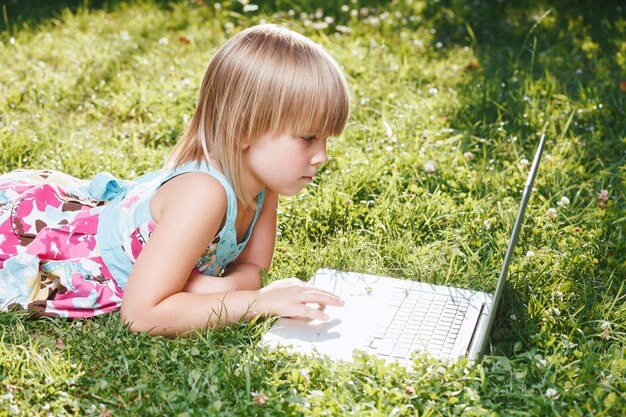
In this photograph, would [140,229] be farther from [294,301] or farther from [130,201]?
[294,301]

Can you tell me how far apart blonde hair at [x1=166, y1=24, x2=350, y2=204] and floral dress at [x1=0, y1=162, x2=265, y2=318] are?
0.10 m

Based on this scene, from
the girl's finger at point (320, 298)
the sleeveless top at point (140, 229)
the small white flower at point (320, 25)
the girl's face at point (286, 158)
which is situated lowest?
the girl's finger at point (320, 298)

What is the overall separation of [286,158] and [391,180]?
1067 millimetres

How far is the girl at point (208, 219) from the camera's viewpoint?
247cm

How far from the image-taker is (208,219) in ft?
8.13

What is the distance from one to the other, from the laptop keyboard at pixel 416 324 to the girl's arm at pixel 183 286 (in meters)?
0.17

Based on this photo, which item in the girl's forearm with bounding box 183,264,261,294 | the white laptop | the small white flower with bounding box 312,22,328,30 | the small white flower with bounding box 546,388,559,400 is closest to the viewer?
the small white flower with bounding box 546,388,559,400

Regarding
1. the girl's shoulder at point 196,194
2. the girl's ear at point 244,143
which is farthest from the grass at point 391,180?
the girl's ear at point 244,143

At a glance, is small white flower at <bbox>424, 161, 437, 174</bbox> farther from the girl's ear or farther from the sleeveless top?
the girl's ear

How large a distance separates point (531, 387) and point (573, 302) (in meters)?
0.58

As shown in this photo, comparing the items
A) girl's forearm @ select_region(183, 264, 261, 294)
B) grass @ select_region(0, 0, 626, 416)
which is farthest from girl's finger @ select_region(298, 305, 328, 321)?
girl's forearm @ select_region(183, 264, 261, 294)

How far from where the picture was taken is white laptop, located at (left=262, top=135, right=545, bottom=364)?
2430mm

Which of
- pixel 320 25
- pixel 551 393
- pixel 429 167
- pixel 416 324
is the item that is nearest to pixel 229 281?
pixel 416 324

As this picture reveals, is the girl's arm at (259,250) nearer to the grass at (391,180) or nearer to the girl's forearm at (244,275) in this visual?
the girl's forearm at (244,275)
